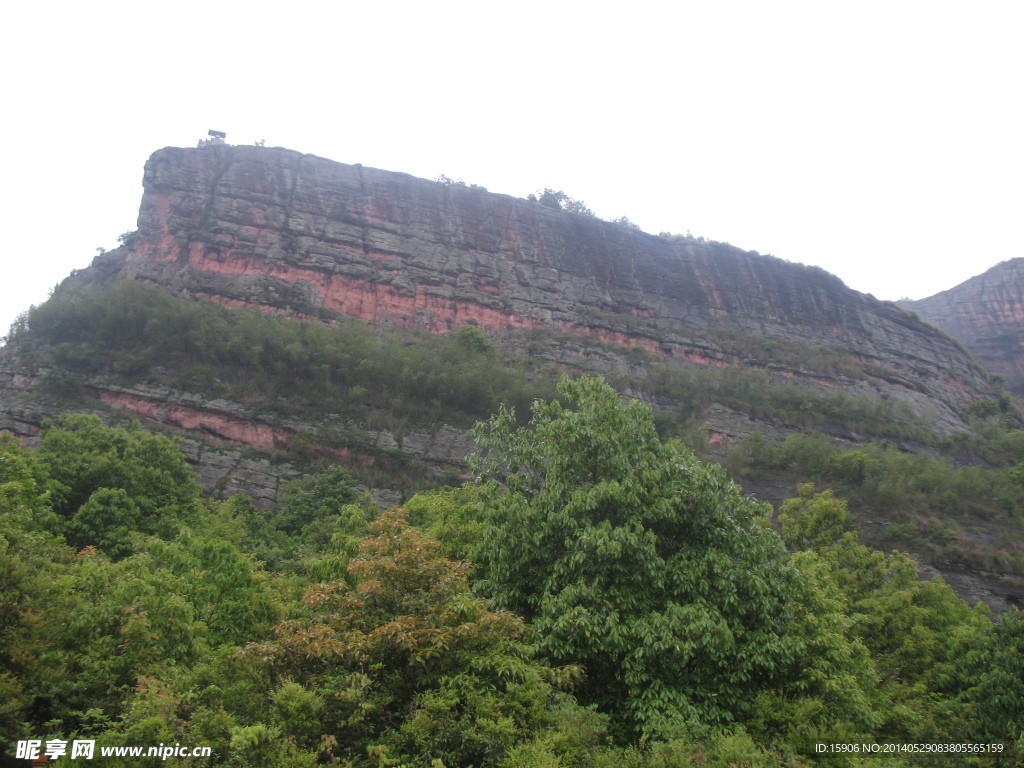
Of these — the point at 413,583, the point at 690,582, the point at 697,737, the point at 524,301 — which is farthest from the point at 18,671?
the point at 524,301

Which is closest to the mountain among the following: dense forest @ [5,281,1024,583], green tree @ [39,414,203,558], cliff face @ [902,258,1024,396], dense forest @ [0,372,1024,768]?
dense forest @ [5,281,1024,583]

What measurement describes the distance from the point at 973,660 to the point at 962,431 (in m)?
41.4

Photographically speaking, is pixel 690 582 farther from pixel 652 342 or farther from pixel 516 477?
pixel 652 342

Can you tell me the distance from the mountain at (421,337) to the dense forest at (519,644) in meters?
18.3

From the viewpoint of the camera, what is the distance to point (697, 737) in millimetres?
6930

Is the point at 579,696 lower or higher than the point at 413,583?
lower

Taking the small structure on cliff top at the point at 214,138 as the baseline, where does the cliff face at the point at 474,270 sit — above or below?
below

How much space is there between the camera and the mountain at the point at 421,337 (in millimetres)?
30188

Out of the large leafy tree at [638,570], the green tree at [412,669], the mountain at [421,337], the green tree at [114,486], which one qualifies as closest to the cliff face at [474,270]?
the mountain at [421,337]

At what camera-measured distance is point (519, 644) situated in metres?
7.20

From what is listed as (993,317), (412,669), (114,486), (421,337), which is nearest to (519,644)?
(412,669)

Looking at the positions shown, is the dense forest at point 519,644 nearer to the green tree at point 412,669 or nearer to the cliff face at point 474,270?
the green tree at point 412,669

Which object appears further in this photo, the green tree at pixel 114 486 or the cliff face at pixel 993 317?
the cliff face at pixel 993 317

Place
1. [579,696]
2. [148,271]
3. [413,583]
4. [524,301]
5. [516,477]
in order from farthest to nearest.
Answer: [524,301] → [148,271] → [516,477] → [579,696] → [413,583]
